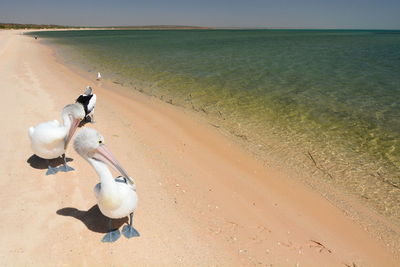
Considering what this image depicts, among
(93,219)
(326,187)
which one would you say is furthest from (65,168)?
(326,187)

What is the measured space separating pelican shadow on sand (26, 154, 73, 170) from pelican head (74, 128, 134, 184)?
2529mm

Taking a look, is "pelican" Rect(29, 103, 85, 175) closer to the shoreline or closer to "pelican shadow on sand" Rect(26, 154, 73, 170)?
"pelican shadow on sand" Rect(26, 154, 73, 170)

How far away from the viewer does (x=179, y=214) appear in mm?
4566

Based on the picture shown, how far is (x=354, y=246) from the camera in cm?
437

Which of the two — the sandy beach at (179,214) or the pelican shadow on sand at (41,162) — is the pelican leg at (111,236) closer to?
the sandy beach at (179,214)

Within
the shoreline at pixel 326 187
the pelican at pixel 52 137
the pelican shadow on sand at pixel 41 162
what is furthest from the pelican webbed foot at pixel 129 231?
the shoreline at pixel 326 187

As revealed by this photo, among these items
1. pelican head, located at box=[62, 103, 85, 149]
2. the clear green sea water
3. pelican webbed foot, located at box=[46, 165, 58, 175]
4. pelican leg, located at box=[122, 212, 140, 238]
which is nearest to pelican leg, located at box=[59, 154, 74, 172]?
pelican webbed foot, located at box=[46, 165, 58, 175]

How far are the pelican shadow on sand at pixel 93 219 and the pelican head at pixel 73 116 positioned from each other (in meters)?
1.32

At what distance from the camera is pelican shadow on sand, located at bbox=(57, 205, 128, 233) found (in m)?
4.12

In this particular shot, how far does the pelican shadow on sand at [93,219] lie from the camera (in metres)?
4.12

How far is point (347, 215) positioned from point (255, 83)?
9970 millimetres

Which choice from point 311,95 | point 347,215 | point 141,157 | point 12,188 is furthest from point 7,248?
point 311,95

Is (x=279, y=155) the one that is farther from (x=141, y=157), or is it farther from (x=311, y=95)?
(x=311, y=95)

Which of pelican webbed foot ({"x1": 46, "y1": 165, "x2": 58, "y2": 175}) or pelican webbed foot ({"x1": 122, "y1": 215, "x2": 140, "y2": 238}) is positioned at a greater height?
pelican webbed foot ({"x1": 46, "y1": 165, "x2": 58, "y2": 175})
